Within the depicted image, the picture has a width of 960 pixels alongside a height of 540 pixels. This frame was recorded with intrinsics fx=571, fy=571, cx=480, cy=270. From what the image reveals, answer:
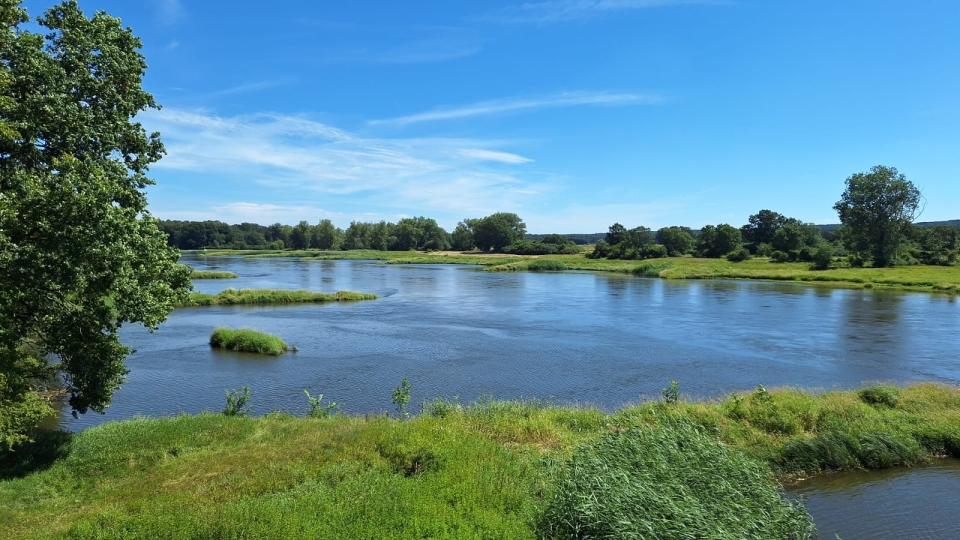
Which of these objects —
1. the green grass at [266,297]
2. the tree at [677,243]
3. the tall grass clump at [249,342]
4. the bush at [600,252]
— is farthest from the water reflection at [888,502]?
the tree at [677,243]

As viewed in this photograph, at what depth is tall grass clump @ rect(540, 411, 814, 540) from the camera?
27.3 ft

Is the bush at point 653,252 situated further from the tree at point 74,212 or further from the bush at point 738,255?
the tree at point 74,212

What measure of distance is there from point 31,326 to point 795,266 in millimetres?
92678

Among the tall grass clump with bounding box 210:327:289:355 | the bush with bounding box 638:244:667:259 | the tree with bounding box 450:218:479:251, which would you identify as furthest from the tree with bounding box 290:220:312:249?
the tall grass clump with bounding box 210:327:289:355

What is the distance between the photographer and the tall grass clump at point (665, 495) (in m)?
A: 8.32

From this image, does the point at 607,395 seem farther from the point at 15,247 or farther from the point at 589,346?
the point at 15,247

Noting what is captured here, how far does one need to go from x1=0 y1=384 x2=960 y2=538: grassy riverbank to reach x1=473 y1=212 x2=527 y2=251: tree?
452ft

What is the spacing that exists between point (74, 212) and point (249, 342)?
67.3ft

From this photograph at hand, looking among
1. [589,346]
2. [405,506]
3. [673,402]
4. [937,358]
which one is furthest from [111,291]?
[937,358]

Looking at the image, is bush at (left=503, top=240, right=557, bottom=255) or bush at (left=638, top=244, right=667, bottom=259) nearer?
bush at (left=638, top=244, right=667, bottom=259)

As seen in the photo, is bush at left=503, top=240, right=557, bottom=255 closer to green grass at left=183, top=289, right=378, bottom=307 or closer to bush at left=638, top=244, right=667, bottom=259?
bush at left=638, top=244, right=667, bottom=259

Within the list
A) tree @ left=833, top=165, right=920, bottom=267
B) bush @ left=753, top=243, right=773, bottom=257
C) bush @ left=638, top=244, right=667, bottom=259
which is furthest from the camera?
bush @ left=638, top=244, right=667, bottom=259

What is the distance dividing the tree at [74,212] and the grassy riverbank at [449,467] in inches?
75.7

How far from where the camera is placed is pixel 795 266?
280 feet
